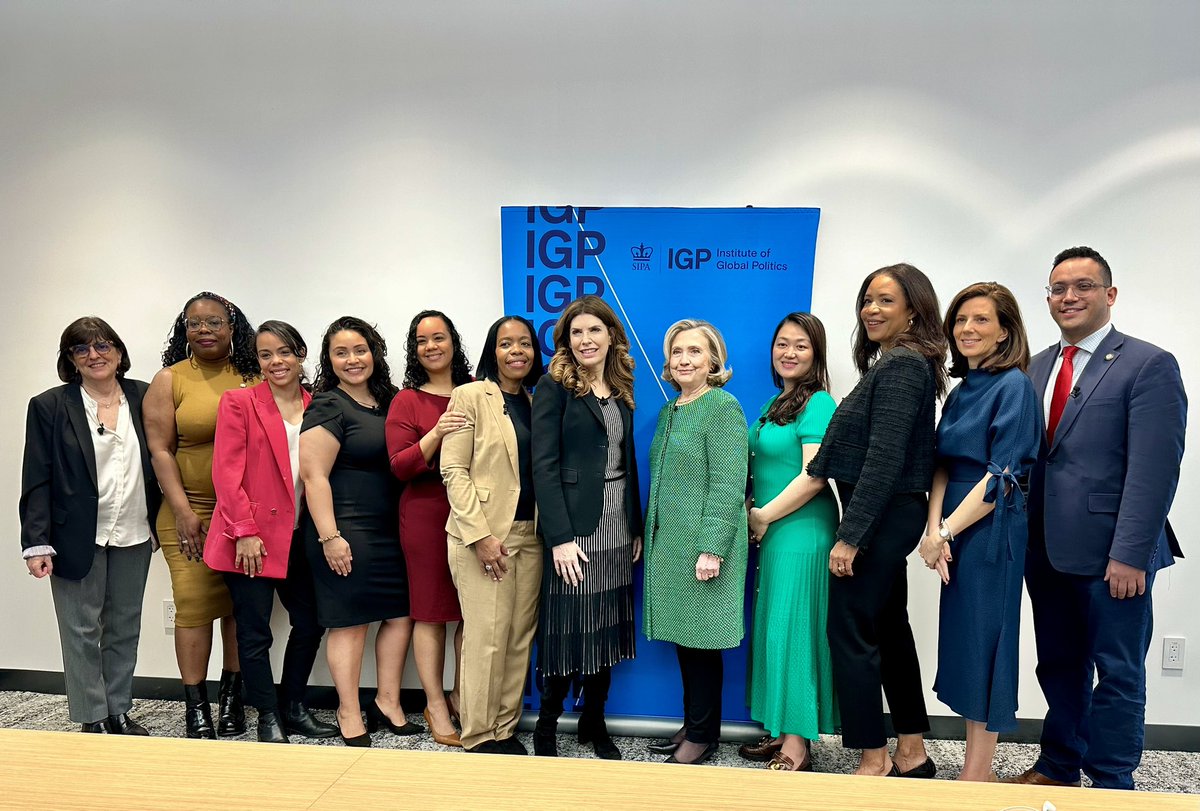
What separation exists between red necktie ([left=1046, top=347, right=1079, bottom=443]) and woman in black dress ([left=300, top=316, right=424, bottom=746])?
248 centimetres

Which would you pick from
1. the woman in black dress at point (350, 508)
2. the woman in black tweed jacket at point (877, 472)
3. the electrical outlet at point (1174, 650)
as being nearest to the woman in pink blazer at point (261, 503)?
the woman in black dress at point (350, 508)

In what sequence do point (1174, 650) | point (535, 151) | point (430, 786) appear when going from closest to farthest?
point (430, 786) < point (1174, 650) < point (535, 151)

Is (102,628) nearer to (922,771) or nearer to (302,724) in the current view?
(302,724)

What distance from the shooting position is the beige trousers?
2.75 m

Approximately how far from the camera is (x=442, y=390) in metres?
3.01

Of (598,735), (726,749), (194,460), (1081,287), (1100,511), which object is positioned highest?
(1081,287)

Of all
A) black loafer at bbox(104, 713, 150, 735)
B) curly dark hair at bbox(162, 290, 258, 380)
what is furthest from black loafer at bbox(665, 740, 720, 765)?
curly dark hair at bbox(162, 290, 258, 380)

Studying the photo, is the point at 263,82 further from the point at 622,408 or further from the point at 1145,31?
the point at 1145,31

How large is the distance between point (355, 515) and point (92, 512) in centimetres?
103

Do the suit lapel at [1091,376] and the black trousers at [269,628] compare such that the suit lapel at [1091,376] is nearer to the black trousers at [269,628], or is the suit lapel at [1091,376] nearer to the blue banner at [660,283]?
the blue banner at [660,283]

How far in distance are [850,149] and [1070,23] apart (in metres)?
1.03

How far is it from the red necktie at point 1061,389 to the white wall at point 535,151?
64 centimetres

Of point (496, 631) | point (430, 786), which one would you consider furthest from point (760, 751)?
point (430, 786)

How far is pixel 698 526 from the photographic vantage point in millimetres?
2680
